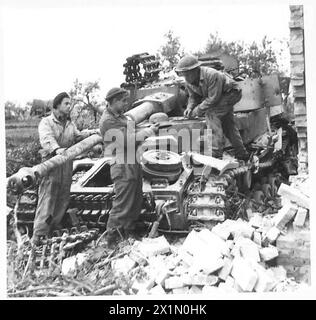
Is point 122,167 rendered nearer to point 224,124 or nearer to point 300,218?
point 224,124

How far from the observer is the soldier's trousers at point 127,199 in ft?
21.2

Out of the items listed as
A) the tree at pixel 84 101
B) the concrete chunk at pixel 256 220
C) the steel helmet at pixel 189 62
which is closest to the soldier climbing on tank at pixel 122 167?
the tree at pixel 84 101

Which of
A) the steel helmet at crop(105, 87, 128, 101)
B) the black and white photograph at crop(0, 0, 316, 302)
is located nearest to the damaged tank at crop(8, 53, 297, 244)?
the black and white photograph at crop(0, 0, 316, 302)

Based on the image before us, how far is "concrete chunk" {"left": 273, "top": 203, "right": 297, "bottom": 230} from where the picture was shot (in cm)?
638

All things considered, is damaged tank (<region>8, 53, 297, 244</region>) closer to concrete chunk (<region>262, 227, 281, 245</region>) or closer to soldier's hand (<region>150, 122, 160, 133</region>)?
soldier's hand (<region>150, 122, 160, 133</region>)

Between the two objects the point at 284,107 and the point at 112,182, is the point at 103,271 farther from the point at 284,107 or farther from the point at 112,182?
the point at 284,107

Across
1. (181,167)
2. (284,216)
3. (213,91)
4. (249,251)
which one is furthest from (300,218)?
(213,91)

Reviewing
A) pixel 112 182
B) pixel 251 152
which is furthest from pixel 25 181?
pixel 251 152

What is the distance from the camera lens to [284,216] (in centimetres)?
639

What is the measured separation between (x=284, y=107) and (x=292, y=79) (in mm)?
321

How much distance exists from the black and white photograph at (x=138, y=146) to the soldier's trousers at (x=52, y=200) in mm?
10

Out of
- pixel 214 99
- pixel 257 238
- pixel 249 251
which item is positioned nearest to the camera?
pixel 249 251

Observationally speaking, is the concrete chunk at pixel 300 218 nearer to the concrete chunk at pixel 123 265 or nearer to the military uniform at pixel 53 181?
the concrete chunk at pixel 123 265

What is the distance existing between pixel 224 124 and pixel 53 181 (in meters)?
1.87
